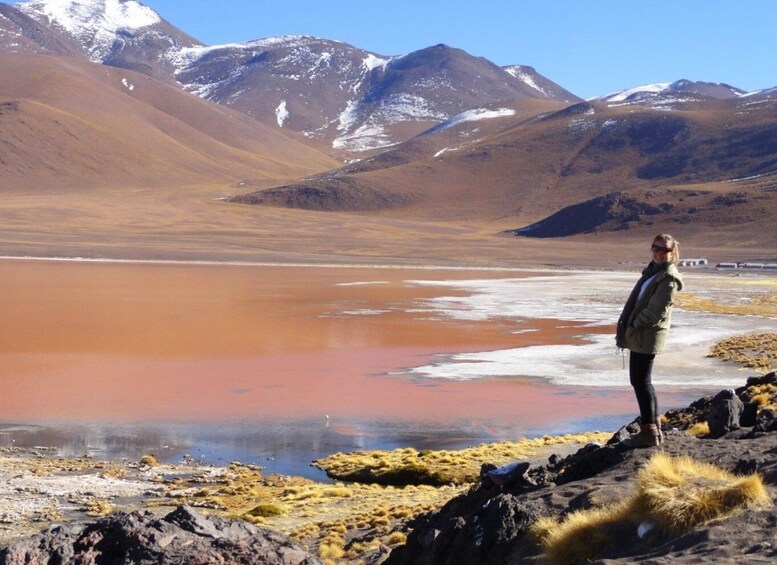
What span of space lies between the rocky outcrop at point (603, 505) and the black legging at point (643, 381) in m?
0.27

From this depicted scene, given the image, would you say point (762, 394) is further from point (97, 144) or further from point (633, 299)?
point (97, 144)

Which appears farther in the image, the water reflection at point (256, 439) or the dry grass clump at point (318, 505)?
the water reflection at point (256, 439)

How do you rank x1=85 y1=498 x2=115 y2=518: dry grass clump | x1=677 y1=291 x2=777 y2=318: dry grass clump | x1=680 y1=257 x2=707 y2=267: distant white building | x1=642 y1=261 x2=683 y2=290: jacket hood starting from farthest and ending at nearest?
x1=680 y1=257 x2=707 y2=267: distant white building → x1=677 y1=291 x2=777 y2=318: dry grass clump → x1=85 y1=498 x2=115 y2=518: dry grass clump → x1=642 y1=261 x2=683 y2=290: jacket hood

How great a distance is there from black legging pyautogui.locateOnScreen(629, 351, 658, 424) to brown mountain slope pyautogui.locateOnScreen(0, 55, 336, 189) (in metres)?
135

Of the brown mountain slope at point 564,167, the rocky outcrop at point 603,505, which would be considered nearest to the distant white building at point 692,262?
the brown mountain slope at point 564,167

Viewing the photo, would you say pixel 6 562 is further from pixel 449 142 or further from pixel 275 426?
pixel 449 142

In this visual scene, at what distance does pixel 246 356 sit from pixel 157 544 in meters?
19.0

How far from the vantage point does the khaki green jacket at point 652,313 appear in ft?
23.1

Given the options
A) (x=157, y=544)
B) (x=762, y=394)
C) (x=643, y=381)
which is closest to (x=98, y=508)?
(x=157, y=544)

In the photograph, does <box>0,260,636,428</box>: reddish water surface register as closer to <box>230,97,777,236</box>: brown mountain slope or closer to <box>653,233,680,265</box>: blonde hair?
<box>653,233,680,265</box>: blonde hair

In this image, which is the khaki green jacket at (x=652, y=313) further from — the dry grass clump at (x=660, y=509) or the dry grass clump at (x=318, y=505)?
the dry grass clump at (x=318, y=505)

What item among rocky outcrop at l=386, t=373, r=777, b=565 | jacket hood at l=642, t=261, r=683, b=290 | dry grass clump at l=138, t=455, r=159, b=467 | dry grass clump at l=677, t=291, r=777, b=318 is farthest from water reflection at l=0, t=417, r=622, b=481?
dry grass clump at l=677, t=291, r=777, b=318

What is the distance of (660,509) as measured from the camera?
5.11 metres

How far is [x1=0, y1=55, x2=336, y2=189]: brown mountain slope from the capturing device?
462 ft
